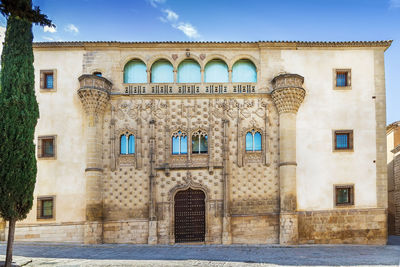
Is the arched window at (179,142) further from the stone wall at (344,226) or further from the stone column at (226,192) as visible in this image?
the stone wall at (344,226)

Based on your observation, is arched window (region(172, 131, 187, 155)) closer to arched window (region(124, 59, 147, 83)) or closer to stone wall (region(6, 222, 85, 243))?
arched window (region(124, 59, 147, 83))

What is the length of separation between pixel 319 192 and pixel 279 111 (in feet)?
13.8

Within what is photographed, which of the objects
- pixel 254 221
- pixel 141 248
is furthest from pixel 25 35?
pixel 254 221

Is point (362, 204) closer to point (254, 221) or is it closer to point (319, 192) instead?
point (319, 192)

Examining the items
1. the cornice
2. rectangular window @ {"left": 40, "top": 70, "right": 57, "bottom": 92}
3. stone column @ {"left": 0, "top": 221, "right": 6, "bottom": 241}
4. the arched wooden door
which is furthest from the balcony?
stone column @ {"left": 0, "top": 221, "right": 6, "bottom": 241}

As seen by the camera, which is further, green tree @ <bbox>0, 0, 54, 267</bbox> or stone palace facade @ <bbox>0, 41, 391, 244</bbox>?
stone palace facade @ <bbox>0, 41, 391, 244</bbox>

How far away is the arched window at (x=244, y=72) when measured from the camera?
1709 centimetres

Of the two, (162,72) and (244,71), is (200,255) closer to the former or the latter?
(162,72)

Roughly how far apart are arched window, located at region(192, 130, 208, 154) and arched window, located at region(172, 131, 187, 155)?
0.43 meters

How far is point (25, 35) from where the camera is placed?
11.4 metres

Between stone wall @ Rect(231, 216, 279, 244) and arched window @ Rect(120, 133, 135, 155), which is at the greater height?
arched window @ Rect(120, 133, 135, 155)

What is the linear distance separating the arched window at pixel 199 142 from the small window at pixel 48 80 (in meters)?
7.19

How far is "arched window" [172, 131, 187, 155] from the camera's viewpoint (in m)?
16.5

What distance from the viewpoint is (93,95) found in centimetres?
1588
